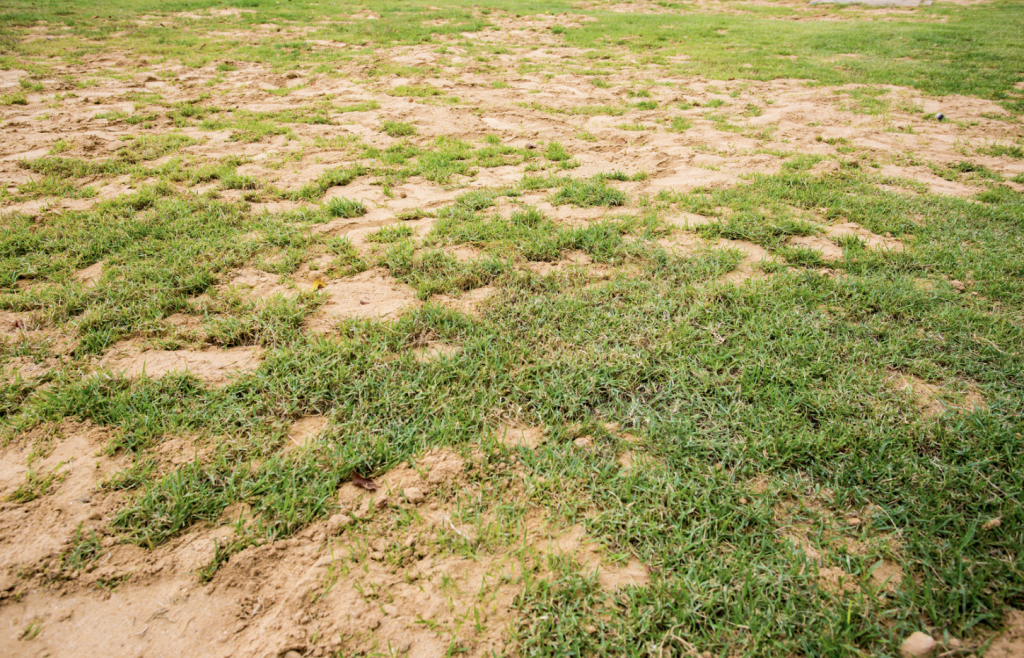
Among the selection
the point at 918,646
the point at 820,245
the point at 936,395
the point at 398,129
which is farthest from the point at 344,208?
the point at 918,646

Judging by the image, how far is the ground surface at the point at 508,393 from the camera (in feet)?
4.57

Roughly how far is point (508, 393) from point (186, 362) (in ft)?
4.68

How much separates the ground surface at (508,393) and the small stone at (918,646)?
19 mm

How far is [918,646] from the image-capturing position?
51.1 inches

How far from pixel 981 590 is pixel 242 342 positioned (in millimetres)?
2844

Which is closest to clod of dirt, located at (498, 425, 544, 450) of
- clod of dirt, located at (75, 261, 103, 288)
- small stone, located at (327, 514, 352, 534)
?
small stone, located at (327, 514, 352, 534)

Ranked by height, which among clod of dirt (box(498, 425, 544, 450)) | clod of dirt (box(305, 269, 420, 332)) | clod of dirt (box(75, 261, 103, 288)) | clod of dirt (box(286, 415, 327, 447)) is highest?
clod of dirt (box(75, 261, 103, 288))

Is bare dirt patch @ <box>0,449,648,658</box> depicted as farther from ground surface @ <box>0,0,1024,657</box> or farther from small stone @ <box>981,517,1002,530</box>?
small stone @ <box>981,517,1002,530</box>

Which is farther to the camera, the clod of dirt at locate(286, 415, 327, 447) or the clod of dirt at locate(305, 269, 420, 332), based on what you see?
the clod of dirt at locate(305, 269, 420, 332)

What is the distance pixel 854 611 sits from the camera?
1.37 meters

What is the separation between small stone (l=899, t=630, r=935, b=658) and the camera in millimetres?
1287

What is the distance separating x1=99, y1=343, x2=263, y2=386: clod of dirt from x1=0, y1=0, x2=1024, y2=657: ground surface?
0.02 meters

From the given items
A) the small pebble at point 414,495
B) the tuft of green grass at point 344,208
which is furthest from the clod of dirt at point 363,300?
the small pebble at point 414,495

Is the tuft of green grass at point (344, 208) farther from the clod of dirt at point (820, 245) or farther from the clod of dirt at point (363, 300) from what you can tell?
the clod of dirt at point (820, 245)
